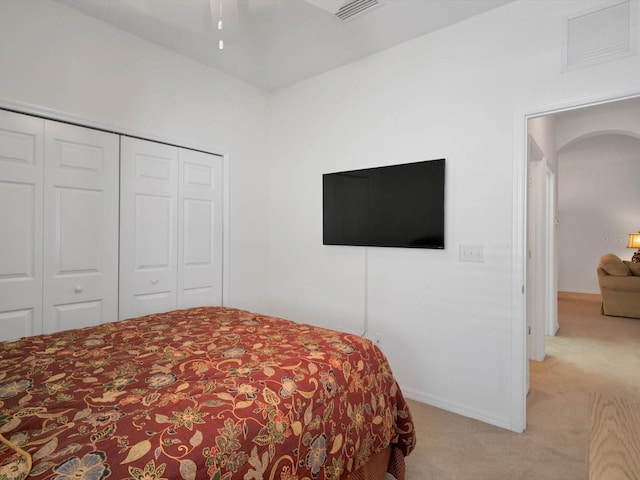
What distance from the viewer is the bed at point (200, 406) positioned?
922 millimetres

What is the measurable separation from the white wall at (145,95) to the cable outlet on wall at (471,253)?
209 centimetres

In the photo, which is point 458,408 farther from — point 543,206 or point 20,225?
point 20,225

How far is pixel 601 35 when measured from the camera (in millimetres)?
2174

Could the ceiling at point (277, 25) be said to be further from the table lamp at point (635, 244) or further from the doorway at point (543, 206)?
the table lamp at point (635, 244)

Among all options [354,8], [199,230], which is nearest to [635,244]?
[354,8]

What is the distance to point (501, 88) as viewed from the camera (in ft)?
8.34

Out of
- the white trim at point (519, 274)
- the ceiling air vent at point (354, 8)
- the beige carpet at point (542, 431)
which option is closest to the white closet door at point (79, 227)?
the ceiling air vent at point (354, 8)

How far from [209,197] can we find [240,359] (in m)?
2.25

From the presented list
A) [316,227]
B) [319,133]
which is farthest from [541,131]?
[316,227]

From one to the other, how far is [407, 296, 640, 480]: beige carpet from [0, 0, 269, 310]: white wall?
2.22 m

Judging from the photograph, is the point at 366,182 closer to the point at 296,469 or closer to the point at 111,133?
the point at 111,133

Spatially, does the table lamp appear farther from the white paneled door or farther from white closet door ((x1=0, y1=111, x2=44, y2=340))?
white closet door ((x1=0, y1=111, x2=44, y2=340))

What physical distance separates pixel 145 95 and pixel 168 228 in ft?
3.59

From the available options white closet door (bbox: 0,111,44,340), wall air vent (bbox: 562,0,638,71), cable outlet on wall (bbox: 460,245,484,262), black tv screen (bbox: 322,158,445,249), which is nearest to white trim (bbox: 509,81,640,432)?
cable outlet on wall (bbox: 460,245,484,262)
